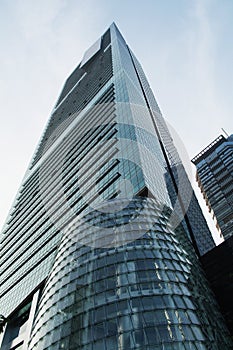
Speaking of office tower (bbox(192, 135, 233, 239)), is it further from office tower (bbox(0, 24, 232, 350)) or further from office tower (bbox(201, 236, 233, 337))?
office tower (bbox(201, 236, 233, 337))

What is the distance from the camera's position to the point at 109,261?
25.5 meters

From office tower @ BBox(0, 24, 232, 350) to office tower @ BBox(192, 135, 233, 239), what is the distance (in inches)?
890

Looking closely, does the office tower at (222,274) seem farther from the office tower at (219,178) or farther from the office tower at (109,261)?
the office tower at (219,178)

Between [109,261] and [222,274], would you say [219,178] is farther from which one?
[109,261]

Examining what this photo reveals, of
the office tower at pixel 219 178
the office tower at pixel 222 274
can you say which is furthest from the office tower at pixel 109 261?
the office tower at pixel 219 178

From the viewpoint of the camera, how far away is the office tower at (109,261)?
20578 millimetres

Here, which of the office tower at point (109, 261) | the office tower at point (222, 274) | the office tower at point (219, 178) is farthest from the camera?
the office tower at point (219, 178)

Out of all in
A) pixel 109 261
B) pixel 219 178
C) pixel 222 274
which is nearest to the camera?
pixel 109 261

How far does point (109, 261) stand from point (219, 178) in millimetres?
73222

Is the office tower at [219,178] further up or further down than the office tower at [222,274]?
further up

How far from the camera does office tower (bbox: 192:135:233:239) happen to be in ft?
266

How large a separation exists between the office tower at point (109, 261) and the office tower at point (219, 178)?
890 inches

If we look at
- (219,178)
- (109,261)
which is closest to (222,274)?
(109,261)

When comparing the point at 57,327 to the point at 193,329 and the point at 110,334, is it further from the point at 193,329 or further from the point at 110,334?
the point at 193,329
